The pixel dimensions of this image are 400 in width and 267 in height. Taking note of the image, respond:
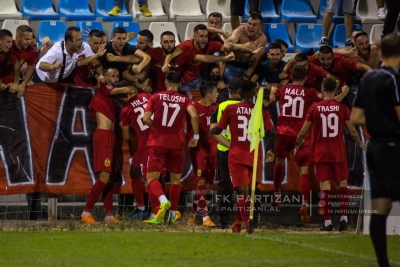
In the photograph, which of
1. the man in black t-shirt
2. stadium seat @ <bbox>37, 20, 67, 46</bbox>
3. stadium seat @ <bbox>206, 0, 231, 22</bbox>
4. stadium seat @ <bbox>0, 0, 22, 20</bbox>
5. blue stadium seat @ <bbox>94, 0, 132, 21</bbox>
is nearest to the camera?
the man in black t-shirt

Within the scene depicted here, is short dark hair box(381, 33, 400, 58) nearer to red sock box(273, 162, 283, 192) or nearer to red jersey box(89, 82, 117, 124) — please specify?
red sock box(273, 162, 283, 192)

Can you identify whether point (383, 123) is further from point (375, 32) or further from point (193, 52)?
point (375, 32)

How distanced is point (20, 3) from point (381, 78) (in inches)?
383

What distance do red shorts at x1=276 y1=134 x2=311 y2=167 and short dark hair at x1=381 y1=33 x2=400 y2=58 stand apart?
4953mm

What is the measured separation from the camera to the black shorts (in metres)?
7.61

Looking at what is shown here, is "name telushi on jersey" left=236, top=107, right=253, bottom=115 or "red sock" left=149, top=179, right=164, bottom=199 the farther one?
"red sock" left=149, top=179, right=164, bottom=199

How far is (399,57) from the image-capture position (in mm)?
7715

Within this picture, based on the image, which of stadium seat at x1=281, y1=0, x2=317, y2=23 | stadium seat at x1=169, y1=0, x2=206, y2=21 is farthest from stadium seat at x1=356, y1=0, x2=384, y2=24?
stadium seat at x1=169, y1=0, x2=206, y2=21

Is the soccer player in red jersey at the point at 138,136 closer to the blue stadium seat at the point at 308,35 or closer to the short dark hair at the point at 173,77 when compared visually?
the short dark hair at the point at 173,77

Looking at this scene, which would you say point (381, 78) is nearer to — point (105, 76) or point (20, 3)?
point (105, 76)

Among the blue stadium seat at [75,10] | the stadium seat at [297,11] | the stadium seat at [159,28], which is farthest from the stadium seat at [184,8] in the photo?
the stadium seat at [297,11]

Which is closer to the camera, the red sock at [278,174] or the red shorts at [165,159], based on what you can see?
the red shorts at [165,159]

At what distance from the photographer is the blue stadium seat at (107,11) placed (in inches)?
612

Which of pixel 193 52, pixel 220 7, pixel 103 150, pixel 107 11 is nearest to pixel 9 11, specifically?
pixel 107 11
